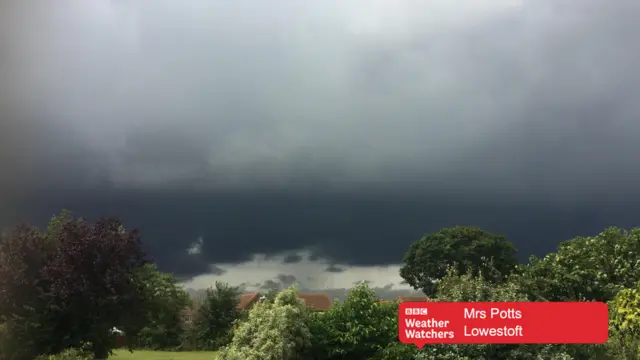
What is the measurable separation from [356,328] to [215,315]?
55.6 feet

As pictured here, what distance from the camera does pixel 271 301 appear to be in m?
14.2

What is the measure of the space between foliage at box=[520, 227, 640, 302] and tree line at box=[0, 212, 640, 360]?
5 cm

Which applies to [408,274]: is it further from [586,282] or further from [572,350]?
[572,350]

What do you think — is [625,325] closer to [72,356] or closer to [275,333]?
[275,333]

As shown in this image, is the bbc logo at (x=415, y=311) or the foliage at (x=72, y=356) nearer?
the bbc logo at (x=415, y=311)

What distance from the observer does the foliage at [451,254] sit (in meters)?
35.6

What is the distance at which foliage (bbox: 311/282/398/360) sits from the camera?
12.5 meters

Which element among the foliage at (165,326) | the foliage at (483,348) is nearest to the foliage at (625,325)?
the foliage at (483,348)

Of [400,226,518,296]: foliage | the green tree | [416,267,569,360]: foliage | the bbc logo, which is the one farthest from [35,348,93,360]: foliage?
[400,226,518,296]: foliage

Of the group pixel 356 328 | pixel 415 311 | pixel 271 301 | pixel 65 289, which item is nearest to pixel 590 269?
pixel 356 328
